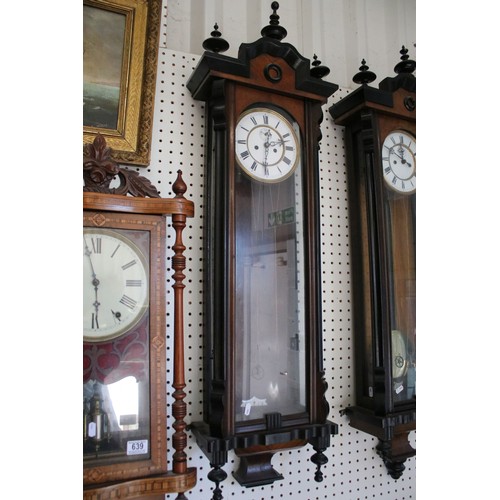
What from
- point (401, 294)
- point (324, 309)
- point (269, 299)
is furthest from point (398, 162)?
point (269, 299)

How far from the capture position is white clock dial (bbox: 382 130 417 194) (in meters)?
1.46

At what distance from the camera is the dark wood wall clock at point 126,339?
92 centimetres

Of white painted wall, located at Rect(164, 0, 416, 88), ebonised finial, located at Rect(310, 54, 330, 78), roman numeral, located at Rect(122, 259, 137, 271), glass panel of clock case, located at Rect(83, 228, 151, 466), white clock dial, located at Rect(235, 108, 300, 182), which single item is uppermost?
white painted wall, located at Rect(164, 0, 416, 88)

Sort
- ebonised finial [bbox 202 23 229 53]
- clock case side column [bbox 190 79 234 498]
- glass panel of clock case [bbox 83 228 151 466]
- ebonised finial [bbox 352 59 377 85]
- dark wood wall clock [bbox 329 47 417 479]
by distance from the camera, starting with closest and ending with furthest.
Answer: glass panel of clock case [bbox 83 228 151 466] → clock case side column [bbox 190 79 234 498] → ebonised finial [bbox 202 23 229 53] → dark wood wall clock [bbox 329 47 417 479] → ebonised finial [bbox 352 59 377 85]

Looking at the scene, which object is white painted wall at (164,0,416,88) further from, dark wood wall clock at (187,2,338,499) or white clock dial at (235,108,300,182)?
white clock dial at (235,108,300,182)

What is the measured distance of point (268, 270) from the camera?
1245 mm

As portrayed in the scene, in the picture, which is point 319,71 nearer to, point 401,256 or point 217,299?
point 401,256

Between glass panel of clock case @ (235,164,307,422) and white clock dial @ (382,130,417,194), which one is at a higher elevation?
white clock dial @ (382,130,417,194)

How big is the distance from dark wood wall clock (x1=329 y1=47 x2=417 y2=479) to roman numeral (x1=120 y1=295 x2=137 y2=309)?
0.82 metres

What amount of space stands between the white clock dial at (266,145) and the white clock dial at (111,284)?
445 mm

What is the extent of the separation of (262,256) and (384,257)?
0.45 m

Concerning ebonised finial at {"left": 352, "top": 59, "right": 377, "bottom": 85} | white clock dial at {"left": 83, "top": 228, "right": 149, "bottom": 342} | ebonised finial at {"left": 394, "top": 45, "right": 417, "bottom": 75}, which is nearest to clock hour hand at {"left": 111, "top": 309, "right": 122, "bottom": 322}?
white clock dial at {"left": 83, "top": 228, "right": 149, "bottom": 342}
